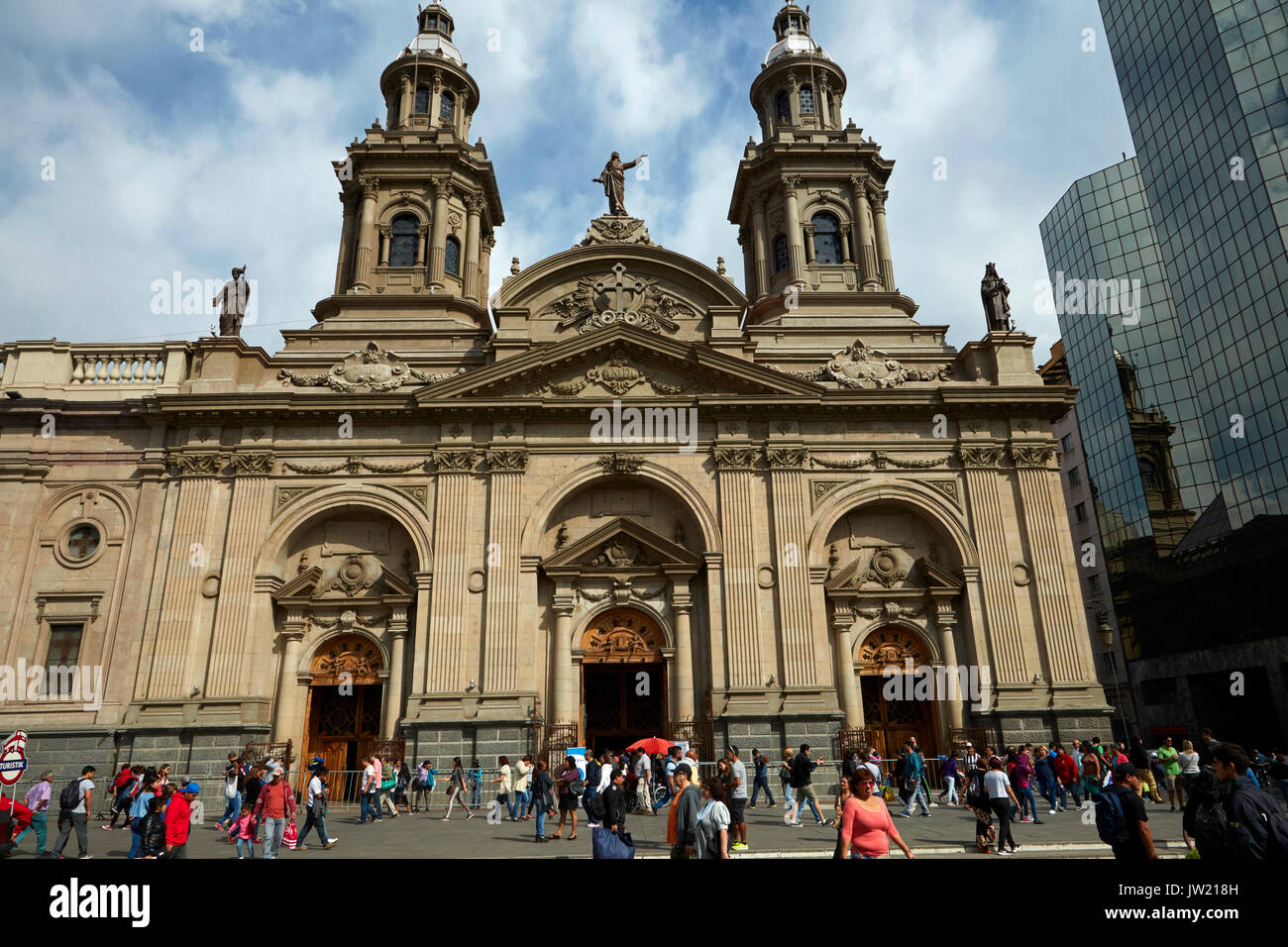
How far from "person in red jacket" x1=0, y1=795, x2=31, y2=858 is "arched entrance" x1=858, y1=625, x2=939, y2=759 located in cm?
2237

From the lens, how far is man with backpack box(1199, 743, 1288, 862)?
634 centimetres

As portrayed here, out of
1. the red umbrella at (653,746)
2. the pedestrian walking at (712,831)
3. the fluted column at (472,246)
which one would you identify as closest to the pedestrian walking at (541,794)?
the red umbrella at (653,746)

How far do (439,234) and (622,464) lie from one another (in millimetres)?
15641

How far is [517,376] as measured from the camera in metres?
28.9

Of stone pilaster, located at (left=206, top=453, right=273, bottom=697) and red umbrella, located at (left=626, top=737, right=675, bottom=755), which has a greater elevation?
stone pilaster, located at (left=206, top=453, right=273, bottom=697)

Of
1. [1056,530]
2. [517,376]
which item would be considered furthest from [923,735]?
[517,376]

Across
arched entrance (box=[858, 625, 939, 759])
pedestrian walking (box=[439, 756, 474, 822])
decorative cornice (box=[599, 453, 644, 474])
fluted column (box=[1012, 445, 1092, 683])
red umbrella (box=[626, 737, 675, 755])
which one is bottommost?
pedestrian walking (box=[439, 756, 474, 822])

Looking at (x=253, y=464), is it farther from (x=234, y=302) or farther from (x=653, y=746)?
(x=653, y=746)

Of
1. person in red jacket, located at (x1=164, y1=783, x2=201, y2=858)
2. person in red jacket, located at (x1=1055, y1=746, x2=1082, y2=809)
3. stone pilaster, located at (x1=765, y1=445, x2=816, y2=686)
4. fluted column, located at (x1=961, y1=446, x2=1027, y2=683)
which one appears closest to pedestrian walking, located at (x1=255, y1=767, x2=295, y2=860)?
person in red jacket, located at (x1=164, y1=783, x2=201, y2=858)

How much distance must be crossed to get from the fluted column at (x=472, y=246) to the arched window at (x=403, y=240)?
2339 mm

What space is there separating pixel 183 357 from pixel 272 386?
3.36m

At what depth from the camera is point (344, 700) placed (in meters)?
27.5

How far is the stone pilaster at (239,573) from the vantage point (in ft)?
83.9

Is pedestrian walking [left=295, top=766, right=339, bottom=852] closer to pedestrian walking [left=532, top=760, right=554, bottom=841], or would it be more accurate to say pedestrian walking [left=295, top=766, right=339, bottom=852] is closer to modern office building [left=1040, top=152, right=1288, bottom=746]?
pedestrian walking [left=532, top=760, right=554, bottom=841]
